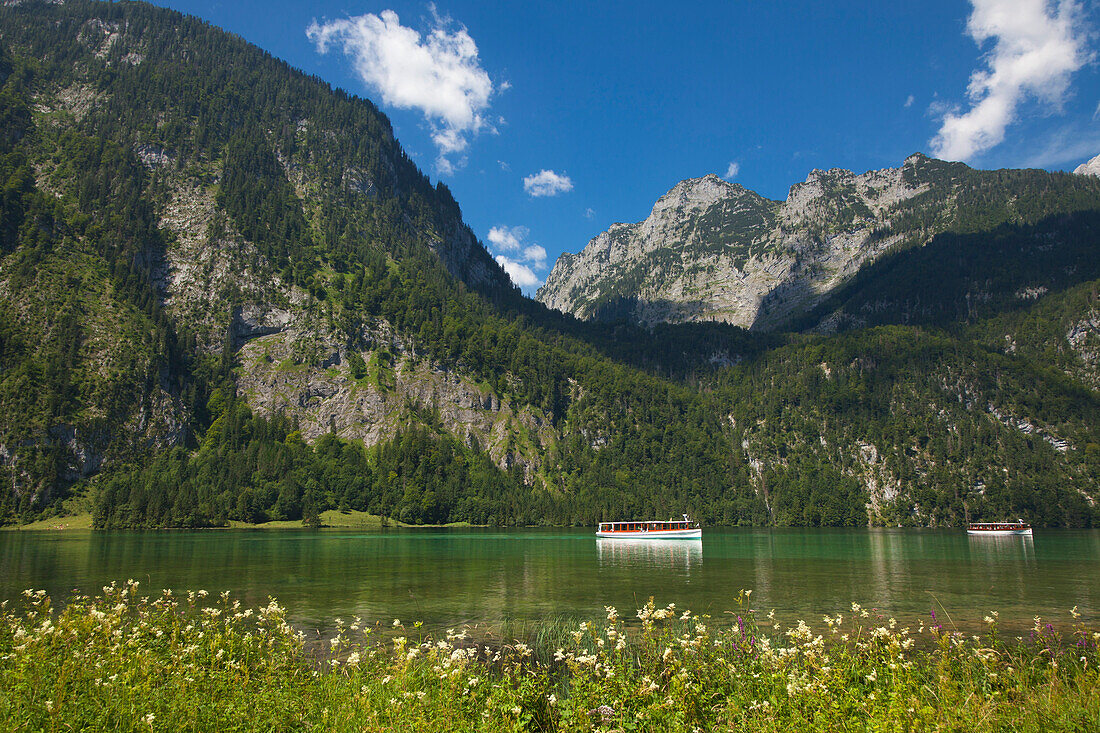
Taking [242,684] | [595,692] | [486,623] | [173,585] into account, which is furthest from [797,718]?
[173,585]

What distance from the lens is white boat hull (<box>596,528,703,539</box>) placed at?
127206 mm

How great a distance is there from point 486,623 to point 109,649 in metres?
23.8

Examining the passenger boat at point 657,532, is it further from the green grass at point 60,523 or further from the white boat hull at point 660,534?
the green grass at point 60,523

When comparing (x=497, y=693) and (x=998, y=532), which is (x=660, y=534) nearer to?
(x=998, y=532)

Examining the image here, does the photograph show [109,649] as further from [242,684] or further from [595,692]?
[595,692]

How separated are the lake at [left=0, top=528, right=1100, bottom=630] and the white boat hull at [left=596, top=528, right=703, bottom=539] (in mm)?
36629

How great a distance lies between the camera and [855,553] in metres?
97.2

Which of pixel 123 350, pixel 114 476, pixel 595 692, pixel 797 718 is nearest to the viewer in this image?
pixel 797 718

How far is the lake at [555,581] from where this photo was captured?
1513 inches

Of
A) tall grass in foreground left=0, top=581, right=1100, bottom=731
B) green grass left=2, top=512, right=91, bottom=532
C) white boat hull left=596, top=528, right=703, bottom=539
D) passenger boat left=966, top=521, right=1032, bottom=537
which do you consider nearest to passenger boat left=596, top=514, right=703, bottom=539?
white boat hull left=596, top=528, right=703, bottom=539

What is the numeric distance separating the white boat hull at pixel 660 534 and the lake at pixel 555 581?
36629 mm

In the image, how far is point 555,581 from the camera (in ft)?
181

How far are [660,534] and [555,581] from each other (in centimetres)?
8250

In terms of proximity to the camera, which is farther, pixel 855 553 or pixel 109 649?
pixel 855 553
